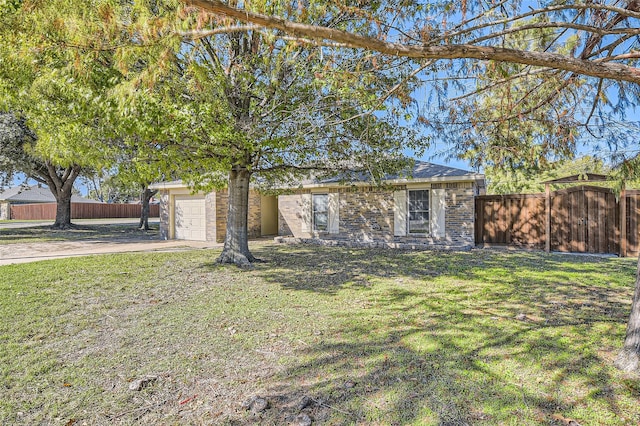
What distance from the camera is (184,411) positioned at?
9.09 feet

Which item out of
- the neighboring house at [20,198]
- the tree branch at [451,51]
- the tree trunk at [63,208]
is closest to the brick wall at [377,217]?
the tree branch at [451,51]

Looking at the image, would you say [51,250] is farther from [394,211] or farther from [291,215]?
[394,211]

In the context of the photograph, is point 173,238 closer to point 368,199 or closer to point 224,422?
point 368,199

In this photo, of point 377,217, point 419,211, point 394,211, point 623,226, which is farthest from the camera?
point 377,217

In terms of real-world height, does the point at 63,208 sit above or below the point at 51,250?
above

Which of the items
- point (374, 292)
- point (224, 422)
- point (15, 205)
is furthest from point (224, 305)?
point (15, 205)

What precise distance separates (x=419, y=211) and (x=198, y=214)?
30.5 ft

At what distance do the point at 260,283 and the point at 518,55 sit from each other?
5.58 m

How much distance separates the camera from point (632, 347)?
10.8 ft

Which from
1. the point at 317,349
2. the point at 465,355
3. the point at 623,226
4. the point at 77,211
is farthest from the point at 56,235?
the point at 77,211

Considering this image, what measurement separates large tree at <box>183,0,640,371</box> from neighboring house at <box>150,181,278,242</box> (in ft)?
35.3

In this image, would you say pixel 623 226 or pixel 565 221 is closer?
pixel 623 226

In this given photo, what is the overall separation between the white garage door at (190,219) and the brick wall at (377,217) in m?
3.71

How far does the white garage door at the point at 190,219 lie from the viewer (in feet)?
50.7
